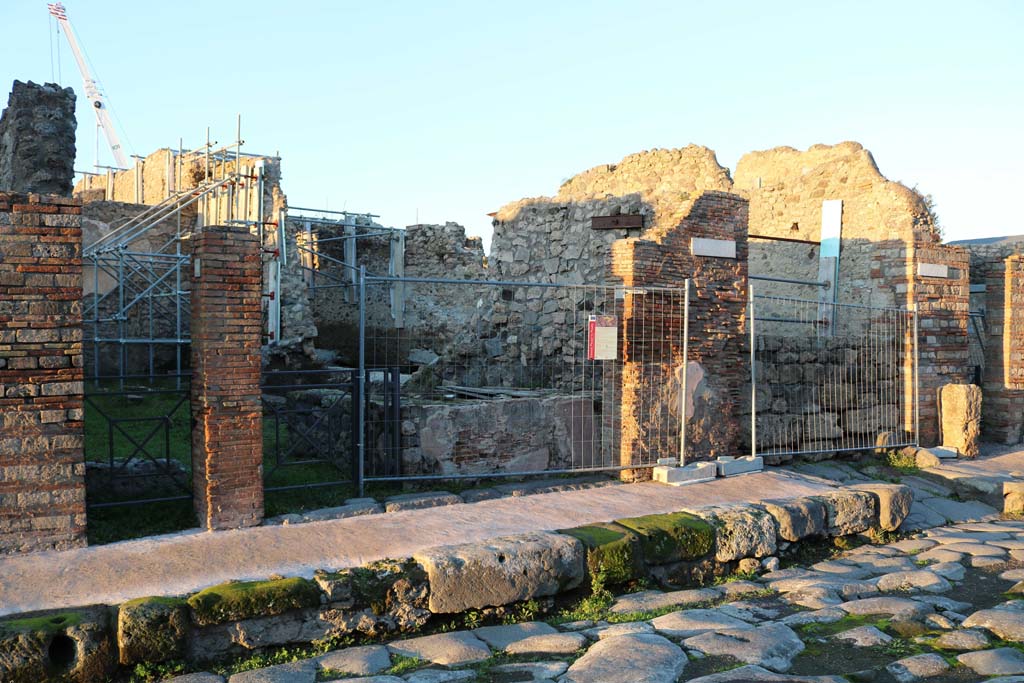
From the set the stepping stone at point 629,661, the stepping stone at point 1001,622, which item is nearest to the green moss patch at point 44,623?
the stepping stone at point 629,661

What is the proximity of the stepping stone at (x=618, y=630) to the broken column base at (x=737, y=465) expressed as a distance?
395 cm

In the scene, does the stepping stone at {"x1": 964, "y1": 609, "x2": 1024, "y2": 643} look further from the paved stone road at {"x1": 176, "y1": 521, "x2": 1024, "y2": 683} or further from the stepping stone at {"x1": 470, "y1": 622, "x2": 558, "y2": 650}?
the stepping stone at {"x1": 470, "y1": 622, "x2": 558, "y2": 650}

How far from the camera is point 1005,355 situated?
12742mm

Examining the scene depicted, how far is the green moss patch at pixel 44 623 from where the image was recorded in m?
4.46

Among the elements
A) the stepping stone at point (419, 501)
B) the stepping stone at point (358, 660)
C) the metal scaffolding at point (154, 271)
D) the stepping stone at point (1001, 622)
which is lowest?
the stepping stone at point (358, 660)

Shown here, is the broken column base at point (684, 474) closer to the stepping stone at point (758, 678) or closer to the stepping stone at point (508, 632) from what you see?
the stepping stone at point (508, 632)

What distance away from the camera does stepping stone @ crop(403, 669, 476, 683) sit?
177 inches

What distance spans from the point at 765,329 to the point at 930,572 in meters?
6.39

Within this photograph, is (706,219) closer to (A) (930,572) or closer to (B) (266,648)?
(A) (930,572)

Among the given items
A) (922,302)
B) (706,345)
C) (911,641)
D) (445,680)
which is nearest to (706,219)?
(706,345)

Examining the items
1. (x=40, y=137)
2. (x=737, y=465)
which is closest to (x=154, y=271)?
(x=40, y=137)

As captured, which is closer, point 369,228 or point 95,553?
point 95,553

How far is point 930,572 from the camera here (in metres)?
6.66

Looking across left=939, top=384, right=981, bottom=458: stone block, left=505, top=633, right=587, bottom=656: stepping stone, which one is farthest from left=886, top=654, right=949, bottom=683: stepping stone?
left=939, top=384, right=981, bottom=458: stone block
